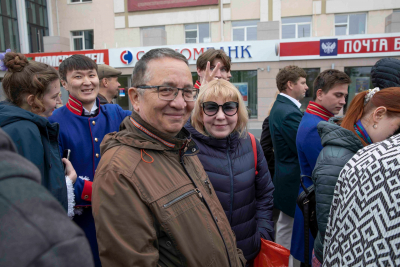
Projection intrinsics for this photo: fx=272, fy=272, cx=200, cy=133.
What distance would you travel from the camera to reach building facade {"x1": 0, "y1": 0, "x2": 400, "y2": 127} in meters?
12.4

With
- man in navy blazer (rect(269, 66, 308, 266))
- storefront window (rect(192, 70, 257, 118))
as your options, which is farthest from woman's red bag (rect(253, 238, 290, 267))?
storefront window (rect(192, 70, 257, 118))

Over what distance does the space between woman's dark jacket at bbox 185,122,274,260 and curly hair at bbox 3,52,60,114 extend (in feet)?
3.61

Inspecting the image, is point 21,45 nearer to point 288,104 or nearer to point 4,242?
point 288,104

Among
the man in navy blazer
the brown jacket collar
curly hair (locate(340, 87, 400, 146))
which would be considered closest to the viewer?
the brown jacket collar

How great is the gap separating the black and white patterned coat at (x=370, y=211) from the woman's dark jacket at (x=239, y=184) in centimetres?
71

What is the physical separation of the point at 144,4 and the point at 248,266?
16574 mm

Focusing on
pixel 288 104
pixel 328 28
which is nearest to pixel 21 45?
pixel 328 28

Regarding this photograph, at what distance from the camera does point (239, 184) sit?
6.49 ft

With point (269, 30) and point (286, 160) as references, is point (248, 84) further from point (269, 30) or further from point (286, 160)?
point (286, 160)

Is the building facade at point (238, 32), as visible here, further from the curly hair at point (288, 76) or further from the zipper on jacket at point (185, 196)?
the zipper on jacket at point (185, 196)

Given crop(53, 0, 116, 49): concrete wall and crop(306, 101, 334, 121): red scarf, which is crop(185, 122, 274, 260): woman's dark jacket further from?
crop(53, 0, 116, 49): concrete wall

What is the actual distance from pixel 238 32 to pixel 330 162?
587 inches

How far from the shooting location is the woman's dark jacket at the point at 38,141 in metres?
1.62

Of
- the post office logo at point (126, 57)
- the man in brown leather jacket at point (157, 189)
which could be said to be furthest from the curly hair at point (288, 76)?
the post office logo at point (126, 57)
